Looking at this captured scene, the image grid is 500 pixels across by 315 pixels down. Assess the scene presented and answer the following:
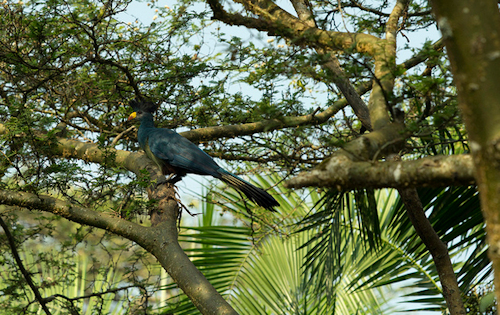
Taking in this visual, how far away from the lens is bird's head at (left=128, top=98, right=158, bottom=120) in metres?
4.19

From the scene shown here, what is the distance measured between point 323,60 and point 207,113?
8.25 feet

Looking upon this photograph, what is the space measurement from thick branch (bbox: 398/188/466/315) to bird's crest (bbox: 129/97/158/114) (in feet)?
7.92

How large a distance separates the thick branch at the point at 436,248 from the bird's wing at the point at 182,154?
158 centimetres

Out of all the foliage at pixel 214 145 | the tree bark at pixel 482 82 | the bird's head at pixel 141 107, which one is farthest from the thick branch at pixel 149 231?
the tree bark at pixel 482 82

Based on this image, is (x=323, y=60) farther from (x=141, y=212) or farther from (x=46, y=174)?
(x=46, y=174)

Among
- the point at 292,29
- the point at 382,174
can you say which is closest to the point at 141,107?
the point at 292,29

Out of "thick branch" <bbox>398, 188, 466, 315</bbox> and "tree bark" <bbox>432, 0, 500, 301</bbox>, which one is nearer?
"tree bark" <bbox>432, 0, 500, 301</bbox>

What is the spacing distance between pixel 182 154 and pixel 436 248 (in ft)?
6.84

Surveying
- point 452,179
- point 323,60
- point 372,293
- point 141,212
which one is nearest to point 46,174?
point 141,212

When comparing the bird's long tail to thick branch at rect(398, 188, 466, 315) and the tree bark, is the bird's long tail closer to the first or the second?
thick branch at rect(398, 188, 466, 315)

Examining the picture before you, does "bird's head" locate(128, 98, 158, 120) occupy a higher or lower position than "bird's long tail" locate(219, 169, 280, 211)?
higher

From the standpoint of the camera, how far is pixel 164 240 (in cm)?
279

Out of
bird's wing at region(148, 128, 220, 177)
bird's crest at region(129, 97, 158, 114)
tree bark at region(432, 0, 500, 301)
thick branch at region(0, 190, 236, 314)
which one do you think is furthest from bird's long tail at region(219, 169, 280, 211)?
tree bark at region(432, 0, 500, 301)

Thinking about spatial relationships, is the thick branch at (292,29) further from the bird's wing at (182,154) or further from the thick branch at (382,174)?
the bird's wing at (182,154)
